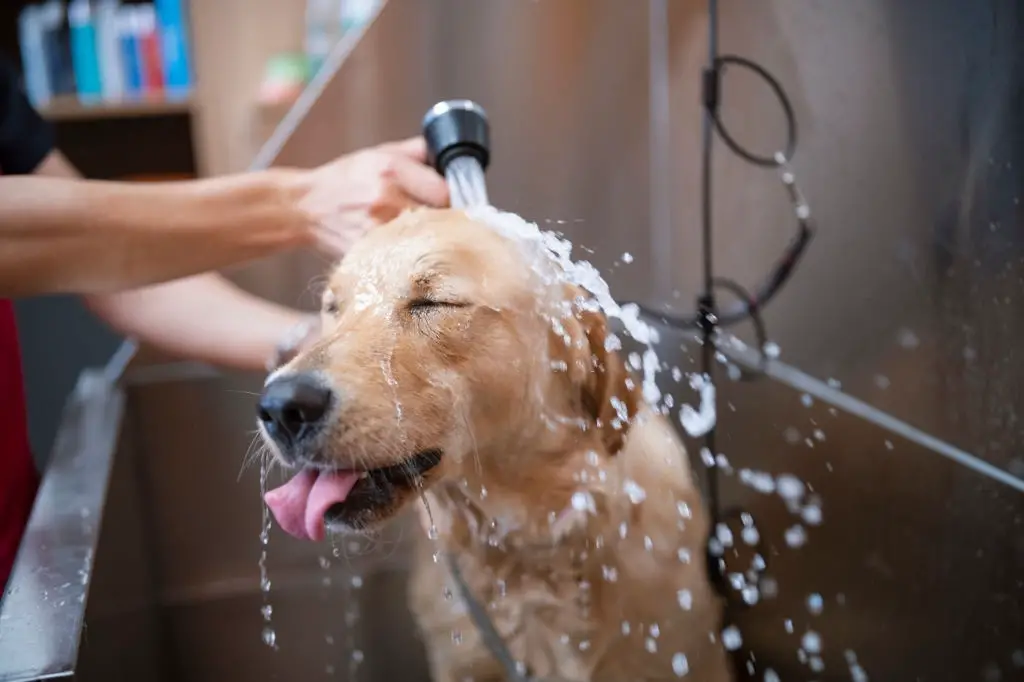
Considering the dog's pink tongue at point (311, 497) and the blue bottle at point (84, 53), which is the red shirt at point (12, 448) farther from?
the blue bottle at point (84, 53)

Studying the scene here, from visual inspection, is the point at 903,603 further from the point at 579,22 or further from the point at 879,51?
the point at 579,22

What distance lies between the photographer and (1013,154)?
2.12ft

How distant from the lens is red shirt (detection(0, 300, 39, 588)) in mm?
931

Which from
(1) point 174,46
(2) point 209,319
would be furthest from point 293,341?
(1) point 174,46

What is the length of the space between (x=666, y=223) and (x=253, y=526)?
0.60m

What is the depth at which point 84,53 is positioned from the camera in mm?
2125

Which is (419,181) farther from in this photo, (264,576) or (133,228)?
(264,576)

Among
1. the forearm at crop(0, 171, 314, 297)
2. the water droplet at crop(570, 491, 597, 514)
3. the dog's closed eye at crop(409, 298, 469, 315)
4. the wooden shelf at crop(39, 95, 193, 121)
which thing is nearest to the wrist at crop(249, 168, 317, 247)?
the forearm at crop(0, 171, 314, 297)

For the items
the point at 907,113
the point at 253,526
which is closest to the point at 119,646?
the point at 253,526

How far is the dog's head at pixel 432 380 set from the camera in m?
0.64

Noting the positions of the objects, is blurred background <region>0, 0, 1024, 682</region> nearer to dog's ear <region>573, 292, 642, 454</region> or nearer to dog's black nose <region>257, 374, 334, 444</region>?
dog's ear <region>573, 292, 642, 454</region>

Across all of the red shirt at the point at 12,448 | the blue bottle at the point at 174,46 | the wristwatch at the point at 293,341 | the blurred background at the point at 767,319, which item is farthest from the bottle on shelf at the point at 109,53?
the wristwatch at the point at 293,341

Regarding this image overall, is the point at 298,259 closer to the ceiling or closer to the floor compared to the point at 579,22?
closer to the floor

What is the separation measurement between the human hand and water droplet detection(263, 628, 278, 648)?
437mm
